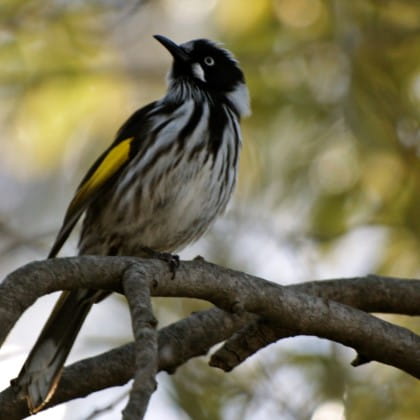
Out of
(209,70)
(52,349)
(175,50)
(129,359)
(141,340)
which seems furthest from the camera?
(209,70)

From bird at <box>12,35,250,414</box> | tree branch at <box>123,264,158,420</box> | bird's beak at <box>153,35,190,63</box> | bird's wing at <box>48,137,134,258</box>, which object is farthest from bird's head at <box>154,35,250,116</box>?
tree branch at <box>123,264,158,420</box>

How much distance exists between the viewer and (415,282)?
4.79m

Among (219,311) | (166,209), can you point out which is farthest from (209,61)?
(219,311)

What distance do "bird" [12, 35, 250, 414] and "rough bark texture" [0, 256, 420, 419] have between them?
24.0 inches

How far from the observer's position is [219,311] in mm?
4746

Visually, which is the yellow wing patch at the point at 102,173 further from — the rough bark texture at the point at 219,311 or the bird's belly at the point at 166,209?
the rough bark texture at the point at 219,311

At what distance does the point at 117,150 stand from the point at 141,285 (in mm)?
1900

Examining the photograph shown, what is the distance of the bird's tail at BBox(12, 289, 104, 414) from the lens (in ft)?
14.7

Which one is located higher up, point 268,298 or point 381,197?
point 381,197

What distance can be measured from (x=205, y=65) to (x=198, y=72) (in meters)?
0.10

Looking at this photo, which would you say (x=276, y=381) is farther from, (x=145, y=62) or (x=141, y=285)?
(x=145, y=62)

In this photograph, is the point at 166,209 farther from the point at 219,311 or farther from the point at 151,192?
the point at 219,311

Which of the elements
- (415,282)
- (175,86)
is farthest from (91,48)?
(415,282)

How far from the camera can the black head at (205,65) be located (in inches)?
249
